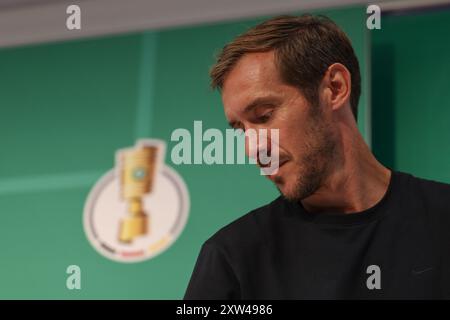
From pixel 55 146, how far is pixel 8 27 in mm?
408

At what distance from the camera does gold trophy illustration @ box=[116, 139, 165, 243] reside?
1.75 m

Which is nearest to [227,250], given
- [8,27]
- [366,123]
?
[366,123]

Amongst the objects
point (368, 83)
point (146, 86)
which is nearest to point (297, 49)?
point (368, 83)

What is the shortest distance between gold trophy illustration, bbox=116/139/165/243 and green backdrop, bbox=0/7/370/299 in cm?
3

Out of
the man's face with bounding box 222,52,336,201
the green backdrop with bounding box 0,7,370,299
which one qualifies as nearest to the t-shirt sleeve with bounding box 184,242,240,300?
the man's face with bounding box 222,52,336,201

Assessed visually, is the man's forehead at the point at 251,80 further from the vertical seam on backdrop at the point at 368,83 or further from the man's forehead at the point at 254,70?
the vertical seam on backdrop at the point at 368,83

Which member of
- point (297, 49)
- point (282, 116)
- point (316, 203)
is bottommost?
point (316, 203)

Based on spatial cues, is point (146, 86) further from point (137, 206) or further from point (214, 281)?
point (214, 281)

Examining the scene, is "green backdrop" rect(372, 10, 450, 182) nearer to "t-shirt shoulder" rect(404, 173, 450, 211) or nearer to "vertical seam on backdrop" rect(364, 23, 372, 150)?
"vertical seam on backdrop" rect(364, 23, 372, 150)

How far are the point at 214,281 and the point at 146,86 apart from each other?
866mm

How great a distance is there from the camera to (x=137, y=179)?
1796 mm

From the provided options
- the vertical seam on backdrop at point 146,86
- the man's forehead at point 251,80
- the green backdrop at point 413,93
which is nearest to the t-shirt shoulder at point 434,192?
the man's forehead at point 251,80

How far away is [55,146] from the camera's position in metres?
1.89
